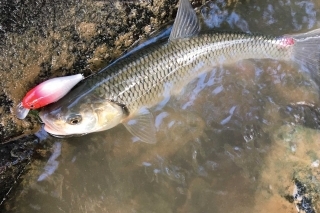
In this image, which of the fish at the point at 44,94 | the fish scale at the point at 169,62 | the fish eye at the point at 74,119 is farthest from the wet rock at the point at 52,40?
the fish eye at the point at 74,119

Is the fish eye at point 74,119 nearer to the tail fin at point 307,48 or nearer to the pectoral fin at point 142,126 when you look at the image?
the pectoral fin at point 142,126

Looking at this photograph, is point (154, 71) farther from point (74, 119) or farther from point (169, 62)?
point (74, 119)

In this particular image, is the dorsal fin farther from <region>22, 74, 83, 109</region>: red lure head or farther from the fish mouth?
the fish mouth

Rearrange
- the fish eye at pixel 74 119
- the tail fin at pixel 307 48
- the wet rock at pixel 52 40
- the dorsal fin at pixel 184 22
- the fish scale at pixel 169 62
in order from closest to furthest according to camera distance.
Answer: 1. the wet rock at pixel 52 40
2. the fish eye at pixel 74 119
3. the fish scale at pixel 169 62
4. the dorsal fin at pixel 184 22
5. the tail fin at pixel 307 48

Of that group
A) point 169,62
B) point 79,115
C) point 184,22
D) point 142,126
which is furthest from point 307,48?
point 79,115

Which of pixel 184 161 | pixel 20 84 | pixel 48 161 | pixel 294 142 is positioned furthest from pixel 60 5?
pixel 294 142

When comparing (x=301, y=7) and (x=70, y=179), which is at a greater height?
(x=301, y=7)

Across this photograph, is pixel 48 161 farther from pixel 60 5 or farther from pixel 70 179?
pixel 60 5
